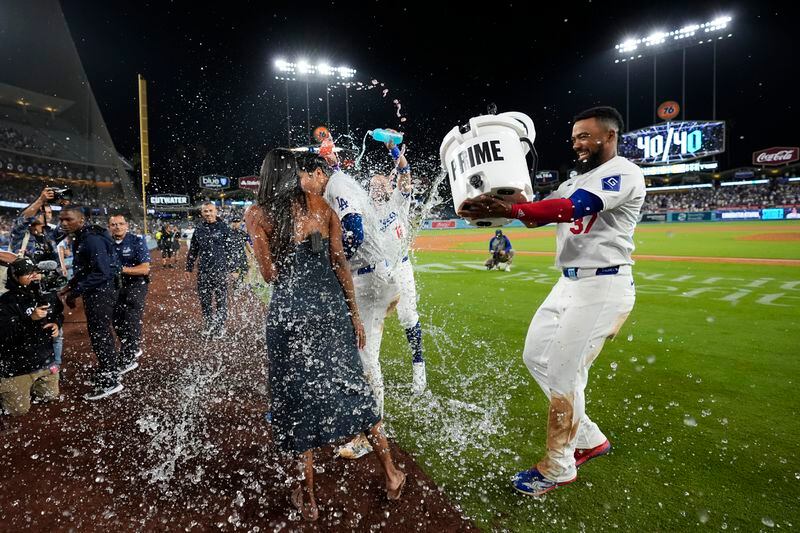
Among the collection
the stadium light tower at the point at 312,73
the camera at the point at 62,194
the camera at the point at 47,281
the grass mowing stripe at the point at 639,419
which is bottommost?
the grass mowing stripe at the point at 639,419

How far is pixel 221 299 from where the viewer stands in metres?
6.56

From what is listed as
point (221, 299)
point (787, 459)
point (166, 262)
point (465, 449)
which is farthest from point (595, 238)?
point (166, 262)

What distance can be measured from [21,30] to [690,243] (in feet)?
109

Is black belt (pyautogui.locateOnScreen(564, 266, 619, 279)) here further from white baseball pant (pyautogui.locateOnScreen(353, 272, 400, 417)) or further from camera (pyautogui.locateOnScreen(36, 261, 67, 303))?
camera (pyautogui.locateOnScreen(36, 261, 67, 303))

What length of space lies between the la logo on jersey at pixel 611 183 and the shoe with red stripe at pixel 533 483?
167 cm

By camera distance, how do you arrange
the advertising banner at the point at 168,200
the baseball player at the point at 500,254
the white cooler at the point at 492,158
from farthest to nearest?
1. the advertising banner at the point at 168,200
2. the baseball player at the point at 500,254
3. the white cooler at the point at 492,158

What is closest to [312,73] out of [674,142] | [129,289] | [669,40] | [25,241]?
[25,241]

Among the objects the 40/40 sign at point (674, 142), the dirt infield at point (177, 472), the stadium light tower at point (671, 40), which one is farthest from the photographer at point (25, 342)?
the 40/40 sign at point (674, 142)

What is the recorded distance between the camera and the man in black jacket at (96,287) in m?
4.37

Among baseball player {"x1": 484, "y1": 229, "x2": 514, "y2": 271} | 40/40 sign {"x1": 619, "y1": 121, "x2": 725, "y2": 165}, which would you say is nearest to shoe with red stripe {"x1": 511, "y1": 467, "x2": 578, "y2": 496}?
baseball player {"x1": 484, "y1": 229, "x2": 514, "y2": 271}

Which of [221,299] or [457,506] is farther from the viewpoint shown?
[221,299]

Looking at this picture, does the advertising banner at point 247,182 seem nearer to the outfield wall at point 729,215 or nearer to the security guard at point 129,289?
the outfield wall at point 729,215

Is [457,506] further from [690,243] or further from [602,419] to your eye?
[690,243]

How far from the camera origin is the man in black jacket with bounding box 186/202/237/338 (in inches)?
252
